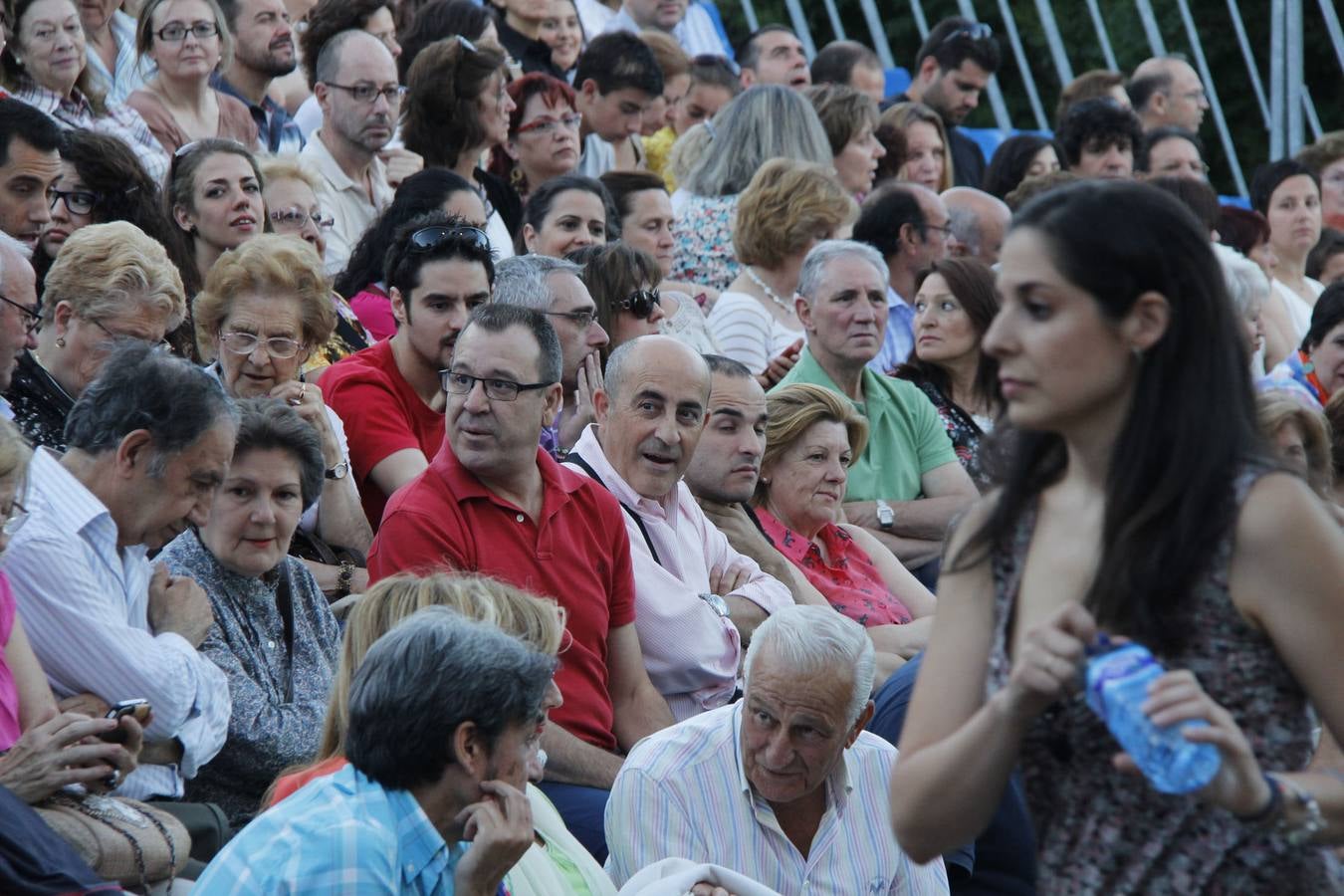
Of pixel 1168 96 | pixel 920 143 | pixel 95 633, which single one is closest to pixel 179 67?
pixel 95 633

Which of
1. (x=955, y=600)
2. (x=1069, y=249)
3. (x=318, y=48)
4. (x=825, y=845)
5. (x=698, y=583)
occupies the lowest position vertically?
(x=825, y=845)

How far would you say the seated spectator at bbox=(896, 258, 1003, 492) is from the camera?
6676 millimetres

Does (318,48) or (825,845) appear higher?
(318,48)

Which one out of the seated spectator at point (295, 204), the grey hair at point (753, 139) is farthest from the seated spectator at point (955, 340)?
the seated spectator at point (295, 204)

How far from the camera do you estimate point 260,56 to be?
775cm

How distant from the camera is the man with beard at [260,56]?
25.3 ft

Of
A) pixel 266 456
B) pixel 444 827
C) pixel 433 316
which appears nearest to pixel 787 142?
pixel 433 316

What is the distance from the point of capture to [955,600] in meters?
2.12

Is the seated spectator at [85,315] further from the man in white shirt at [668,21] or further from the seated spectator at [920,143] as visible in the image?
the man in white shirt at [668,21]

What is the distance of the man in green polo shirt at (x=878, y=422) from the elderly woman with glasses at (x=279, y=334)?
1791 millimetres

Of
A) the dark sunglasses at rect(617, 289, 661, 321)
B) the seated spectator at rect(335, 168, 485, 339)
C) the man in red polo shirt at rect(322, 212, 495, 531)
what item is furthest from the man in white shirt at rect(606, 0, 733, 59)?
the man in red polo shirt at rect(322, 212, 495, 531)

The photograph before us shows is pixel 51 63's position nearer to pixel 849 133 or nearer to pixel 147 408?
pixel 147 408

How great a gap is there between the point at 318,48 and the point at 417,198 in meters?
1.74

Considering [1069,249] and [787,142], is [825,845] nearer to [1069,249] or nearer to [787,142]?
[1069,249]
